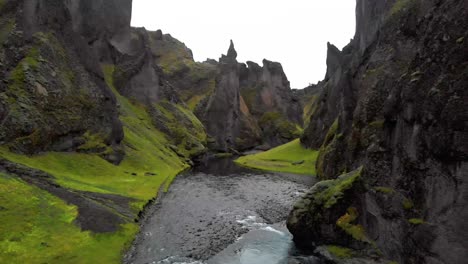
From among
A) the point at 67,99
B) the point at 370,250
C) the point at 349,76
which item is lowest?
the point at 370,250

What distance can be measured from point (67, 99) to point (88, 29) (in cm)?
7240

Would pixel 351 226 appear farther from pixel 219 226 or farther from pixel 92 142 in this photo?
pixel 92 142

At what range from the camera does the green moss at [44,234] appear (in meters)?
30.4

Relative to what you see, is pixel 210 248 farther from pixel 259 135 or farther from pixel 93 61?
pixel 259 135

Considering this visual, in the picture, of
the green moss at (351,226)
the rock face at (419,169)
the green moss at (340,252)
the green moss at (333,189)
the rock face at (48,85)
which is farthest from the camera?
the rock face at (48,85)

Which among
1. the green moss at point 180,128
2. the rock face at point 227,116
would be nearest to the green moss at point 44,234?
the green moss at point 180,128

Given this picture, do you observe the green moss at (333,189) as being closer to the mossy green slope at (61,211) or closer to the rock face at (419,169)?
the rock face at (419,169)

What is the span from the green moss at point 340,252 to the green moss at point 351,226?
54.4 inches

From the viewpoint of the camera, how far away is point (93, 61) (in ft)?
277

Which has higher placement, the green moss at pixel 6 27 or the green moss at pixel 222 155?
the green moss at pixel 6 27

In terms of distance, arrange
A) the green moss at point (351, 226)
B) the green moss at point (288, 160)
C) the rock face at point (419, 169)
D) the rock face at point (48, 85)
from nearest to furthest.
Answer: the rock face at point (419, 169)
the green moss at point (351, 226)
the rock face at point (48, 85)
the green moss at point (288, 160)

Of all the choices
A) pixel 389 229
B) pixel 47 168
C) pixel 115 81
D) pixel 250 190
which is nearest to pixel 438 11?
pixel 389 229

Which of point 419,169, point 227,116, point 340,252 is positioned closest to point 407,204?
point 419,169

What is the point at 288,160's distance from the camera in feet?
391
